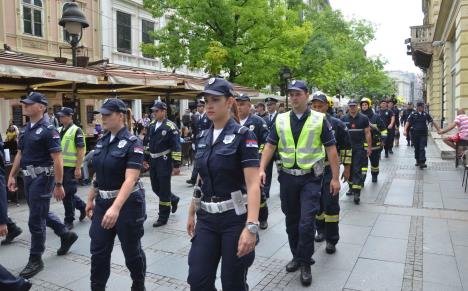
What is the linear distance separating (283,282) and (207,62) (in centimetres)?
1420

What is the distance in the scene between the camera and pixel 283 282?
4.60 m

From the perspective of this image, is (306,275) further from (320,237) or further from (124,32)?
(124,32)

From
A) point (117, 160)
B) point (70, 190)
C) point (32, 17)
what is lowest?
point (70, 190)

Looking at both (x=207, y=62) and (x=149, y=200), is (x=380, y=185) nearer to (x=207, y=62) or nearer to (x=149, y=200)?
(x=149, y=200)

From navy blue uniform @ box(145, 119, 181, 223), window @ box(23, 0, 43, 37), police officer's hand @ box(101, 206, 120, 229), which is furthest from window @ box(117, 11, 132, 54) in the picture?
police officer's hand @ box(101, 206, 120, 229)

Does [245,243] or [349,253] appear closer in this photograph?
[245,243]

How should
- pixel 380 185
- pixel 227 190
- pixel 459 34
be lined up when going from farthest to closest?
pixel 459 34
pixel 380 185
pixel 227 190

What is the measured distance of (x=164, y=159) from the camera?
6988 mm

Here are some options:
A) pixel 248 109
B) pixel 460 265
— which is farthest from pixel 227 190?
pixel 248 109

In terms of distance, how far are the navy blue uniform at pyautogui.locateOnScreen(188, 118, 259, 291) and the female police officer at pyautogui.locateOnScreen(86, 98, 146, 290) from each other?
0.89 m

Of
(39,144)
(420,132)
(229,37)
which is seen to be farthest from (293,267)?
(229,37)

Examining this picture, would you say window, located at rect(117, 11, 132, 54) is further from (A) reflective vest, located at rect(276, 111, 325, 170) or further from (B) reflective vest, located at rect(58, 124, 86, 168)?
(A) reflective vest, located at rect(276, 111, 325, 170)

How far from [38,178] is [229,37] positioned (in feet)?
48.4

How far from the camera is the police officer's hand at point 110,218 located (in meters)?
3.46
